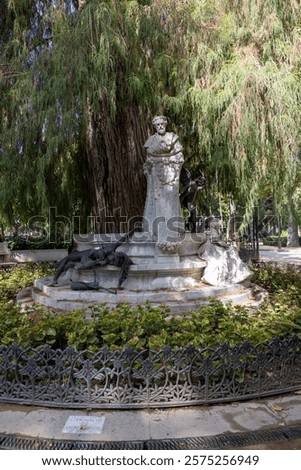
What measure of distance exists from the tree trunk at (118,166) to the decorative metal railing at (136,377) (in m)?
4.48

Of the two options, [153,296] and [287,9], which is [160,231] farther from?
[287,9]

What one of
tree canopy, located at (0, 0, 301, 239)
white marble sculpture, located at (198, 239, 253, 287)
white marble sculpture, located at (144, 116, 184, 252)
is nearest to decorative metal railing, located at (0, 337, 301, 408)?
white marble sculpture, located at (198, 239, 253, 287)

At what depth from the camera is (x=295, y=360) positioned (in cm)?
390

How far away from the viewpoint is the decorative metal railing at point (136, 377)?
3.47 m

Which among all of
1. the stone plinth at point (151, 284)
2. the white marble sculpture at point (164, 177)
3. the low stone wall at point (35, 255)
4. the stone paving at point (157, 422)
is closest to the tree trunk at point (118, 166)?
the white marble sculpture at point (164, 177)

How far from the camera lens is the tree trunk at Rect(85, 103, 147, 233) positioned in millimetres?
7680

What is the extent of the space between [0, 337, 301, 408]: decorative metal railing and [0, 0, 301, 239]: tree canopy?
4.04 meters

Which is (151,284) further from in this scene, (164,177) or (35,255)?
(35,255)

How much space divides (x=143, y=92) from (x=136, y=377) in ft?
17.5

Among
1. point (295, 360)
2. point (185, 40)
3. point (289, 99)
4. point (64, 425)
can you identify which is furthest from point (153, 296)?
point (185, 40)

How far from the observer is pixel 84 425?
3156mm

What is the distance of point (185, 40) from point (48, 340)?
600cm

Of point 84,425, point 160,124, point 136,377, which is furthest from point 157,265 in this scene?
point 84,425

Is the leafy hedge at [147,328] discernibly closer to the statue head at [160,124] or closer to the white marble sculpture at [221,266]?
the white marble sculpture at [221,266]
